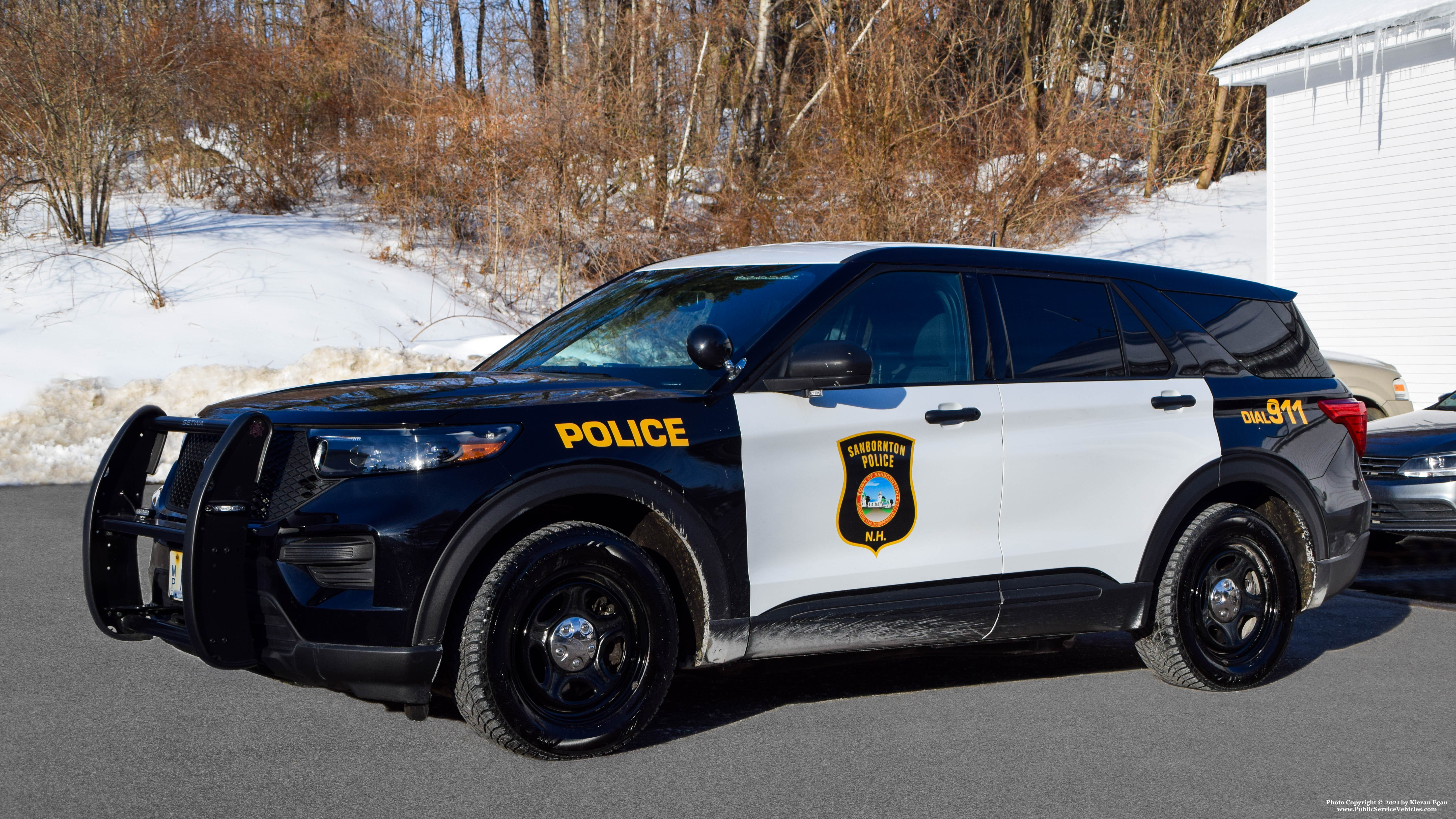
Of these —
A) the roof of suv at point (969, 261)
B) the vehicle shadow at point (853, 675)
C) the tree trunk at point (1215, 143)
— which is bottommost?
the vehicle shadow at point (853, 675)

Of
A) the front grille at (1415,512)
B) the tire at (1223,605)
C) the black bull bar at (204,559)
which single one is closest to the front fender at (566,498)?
the black bull bar at (204,559)

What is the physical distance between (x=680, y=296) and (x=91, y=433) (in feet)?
31.4

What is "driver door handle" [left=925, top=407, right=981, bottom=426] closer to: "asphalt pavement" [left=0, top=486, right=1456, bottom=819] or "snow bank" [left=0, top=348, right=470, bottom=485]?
"asphalt pavement" [left=0, top=486, right=1456, bottom=819]

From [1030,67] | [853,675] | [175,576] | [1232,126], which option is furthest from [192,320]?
[1232,126]

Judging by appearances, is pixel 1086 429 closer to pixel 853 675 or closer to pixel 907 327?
pixel 907 327

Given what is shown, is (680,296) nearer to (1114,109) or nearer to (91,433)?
(91,433)

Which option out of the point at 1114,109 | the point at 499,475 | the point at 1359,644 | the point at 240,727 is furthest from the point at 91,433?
the point at 1114,109

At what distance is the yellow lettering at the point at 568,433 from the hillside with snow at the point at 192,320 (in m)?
9.12

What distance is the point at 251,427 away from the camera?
153 inches

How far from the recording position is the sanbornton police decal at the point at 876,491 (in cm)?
452

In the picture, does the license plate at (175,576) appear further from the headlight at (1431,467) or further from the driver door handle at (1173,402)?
the headlight at (1431,467)

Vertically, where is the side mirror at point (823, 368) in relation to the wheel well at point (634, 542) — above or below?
above

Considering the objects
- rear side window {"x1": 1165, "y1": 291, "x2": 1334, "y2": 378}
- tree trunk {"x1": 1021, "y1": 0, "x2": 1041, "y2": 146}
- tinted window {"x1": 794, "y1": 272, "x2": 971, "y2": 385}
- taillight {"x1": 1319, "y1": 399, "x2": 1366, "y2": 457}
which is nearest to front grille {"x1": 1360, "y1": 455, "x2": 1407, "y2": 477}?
taillight {"x1": 1319, "y1": 399, "x2": 1366, "y2": 457}

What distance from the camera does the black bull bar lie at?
12.3ft
